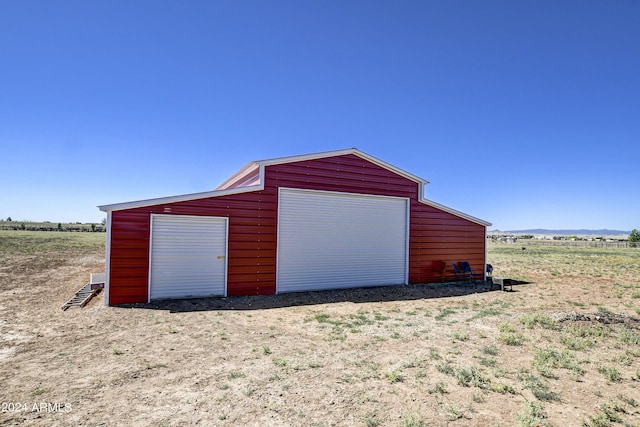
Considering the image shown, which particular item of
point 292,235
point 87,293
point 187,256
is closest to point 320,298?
point 292,235

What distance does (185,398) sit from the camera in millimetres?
3861

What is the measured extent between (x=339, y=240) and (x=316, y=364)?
23.3 feet

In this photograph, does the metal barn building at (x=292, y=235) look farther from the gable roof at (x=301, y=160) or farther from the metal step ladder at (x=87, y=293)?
the metal step ladder at (x=87, y=293)

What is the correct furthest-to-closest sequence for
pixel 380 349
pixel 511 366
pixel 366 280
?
pixel 366 280 → pixel 380 349 → pixel 511 366

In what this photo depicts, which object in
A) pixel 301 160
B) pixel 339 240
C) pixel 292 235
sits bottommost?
pixel 339 240

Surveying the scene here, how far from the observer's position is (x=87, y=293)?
9.88 m

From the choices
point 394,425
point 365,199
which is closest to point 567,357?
point 394,425

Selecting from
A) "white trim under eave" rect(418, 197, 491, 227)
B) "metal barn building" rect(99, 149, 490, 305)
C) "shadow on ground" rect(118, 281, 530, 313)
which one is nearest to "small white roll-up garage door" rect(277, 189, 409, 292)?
"metal barn building" rect(99, 149, 490, 305)

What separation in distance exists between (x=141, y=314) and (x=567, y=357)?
8.45 meters

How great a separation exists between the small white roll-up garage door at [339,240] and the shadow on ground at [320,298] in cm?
48

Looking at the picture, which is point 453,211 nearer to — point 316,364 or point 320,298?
point 320,298

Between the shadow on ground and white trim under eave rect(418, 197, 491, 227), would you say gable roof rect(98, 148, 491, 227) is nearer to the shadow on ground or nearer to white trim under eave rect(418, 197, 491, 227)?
white trim under eave rect(418, 197, 491, 227)

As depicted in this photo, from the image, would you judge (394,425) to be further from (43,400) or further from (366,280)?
(366,280)

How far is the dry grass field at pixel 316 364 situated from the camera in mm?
3584
